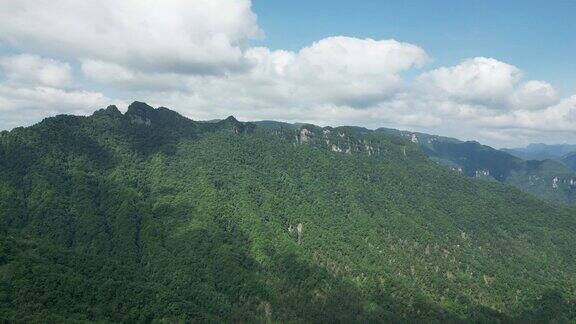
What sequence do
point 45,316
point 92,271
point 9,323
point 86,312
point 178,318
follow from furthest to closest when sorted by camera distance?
point 92,271 → point 178,318 → point 86,312 → point 45,316 → point 9,323

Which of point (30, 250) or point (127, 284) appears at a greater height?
point (30, 250)

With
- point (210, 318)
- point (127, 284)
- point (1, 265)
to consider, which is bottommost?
point (210, 318)

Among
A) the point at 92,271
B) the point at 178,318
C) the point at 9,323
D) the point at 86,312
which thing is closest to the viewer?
the point at 9,323

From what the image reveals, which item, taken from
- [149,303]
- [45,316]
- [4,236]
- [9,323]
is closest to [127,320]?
[149,303]

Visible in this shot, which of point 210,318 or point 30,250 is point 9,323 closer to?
point 30,250

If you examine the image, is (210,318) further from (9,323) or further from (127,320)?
(9,323)

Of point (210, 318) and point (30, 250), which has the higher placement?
point (30, 250)

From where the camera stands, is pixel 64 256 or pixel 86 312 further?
pixel 64 256

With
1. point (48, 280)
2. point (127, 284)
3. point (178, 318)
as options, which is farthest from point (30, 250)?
point (178, 318)

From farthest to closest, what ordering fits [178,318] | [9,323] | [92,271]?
[92,271] → [178,318] → [9,323]
